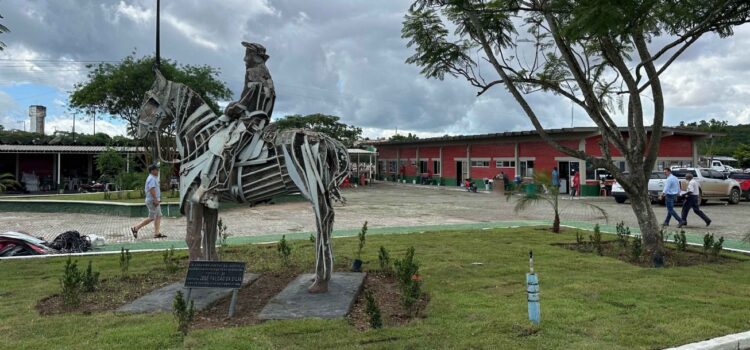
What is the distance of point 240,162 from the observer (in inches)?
256

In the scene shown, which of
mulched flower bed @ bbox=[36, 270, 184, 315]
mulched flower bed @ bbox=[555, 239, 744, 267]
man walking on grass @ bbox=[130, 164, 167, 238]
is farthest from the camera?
man walking on grass @ bbox=[130, 164, 167, 238]

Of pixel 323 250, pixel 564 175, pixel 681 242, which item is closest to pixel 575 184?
pixel 564 175

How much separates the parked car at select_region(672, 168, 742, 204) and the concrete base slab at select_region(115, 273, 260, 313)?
21796 mm

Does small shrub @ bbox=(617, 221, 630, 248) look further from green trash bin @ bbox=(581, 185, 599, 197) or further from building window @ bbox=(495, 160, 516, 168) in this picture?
building window @ bbox=(495, 160, 516, 168)

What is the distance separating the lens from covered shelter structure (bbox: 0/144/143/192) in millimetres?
34562

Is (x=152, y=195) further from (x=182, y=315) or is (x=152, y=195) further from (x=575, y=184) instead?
(x=575, y=184)

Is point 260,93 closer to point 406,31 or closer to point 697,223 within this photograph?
point 406,31

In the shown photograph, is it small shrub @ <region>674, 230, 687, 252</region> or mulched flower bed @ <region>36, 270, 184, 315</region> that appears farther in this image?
small shrub @ <region>674, 230, 687, 252</region>

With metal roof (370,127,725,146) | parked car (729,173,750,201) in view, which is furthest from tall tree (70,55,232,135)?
parked car (729,173,750,201)

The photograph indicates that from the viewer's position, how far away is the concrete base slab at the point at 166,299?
5.79m

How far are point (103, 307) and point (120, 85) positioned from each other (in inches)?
917

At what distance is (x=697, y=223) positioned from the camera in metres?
15.5

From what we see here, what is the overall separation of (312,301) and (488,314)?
198 cm

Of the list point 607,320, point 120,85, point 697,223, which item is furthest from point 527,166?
point 607,320
